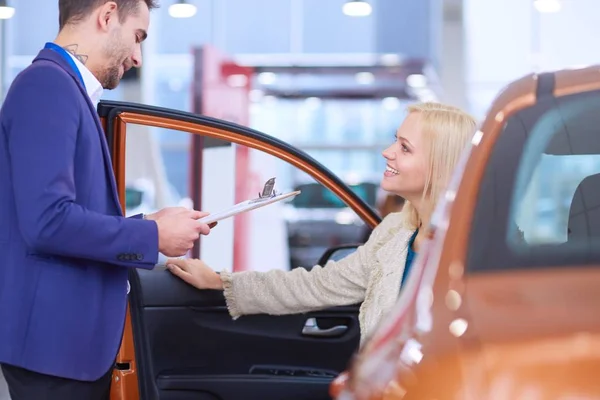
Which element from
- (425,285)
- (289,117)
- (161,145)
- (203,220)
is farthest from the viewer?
(289,117)

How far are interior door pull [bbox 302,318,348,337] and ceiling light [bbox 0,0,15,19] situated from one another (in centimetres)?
396

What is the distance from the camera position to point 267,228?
10312mm

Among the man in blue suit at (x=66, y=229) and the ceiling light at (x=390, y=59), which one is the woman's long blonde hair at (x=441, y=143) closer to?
the man in blue suit at (x=66, y=229)

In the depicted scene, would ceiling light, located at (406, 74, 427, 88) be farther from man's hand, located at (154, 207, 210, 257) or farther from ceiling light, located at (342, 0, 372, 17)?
man's hand, located at (154, 207, 210, 257)

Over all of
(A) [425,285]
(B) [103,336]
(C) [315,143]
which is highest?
(C) [315,143]

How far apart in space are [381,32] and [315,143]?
5.12 meters

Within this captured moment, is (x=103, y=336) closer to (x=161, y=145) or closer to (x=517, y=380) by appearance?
(x=517, y=380)

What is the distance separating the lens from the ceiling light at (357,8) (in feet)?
39.3

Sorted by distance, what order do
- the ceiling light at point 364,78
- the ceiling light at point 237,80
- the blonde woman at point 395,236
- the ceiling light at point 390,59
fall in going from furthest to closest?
the ceiling light at point 364,78 < the ceiling light at point 390,59 < the ceiling light at point 237,80 < the blonde woman at point 395,236

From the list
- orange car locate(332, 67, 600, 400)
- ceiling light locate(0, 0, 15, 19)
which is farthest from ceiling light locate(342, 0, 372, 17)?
orange car locate(332, 67, 600, 400)

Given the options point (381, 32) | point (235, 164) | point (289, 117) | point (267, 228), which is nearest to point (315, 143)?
point (289, 117)

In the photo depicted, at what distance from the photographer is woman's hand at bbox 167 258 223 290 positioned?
345 cm

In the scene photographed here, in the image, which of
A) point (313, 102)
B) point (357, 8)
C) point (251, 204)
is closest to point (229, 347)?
point (251, 204)

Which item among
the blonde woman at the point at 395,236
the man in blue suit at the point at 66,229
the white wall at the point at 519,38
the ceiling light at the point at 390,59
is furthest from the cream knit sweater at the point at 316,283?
the ceiling light at the point at 390,59
